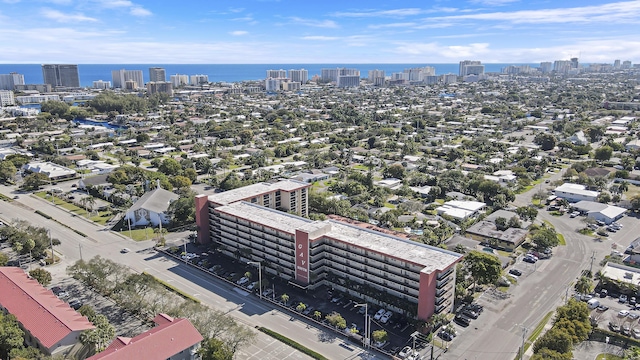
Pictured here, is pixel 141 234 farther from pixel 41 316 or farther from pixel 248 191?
pixel 41 316

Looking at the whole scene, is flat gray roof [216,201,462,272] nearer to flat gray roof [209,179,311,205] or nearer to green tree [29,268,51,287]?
flat gray roof [209,179,311,205]

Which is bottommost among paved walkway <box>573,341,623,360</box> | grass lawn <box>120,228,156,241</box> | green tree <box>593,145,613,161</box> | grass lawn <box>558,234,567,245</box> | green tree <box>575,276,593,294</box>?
paved walkway <box>573,341,623,360</box>

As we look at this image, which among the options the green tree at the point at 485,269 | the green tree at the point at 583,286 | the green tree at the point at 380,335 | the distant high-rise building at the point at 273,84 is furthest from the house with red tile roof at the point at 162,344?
the distant high-rise building at the point at 273,84

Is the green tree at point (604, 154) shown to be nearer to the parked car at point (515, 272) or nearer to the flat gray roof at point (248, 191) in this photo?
the parked car at point (515, 272)

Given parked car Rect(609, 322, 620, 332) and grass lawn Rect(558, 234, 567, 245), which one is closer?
parked car Rect(609, 322, 620, 332)

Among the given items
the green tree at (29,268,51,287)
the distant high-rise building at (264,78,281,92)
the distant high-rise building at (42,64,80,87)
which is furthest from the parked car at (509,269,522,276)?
the distant high-rise building at (42,64,80,87)

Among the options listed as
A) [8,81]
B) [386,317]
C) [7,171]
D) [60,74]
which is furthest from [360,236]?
[60,74]
